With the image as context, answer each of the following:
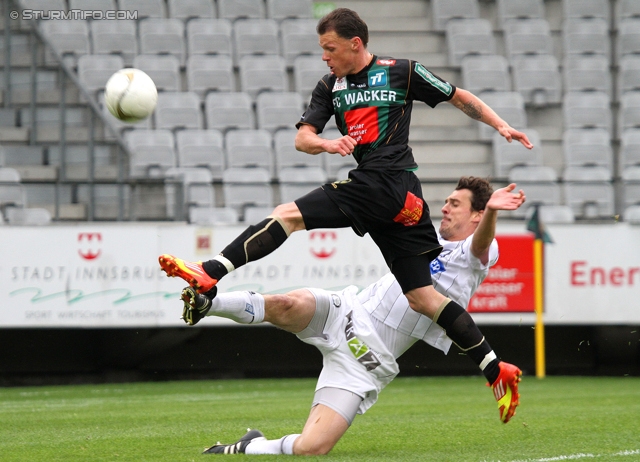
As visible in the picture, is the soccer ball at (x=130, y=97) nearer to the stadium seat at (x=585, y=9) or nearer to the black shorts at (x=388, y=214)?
the black shorts at (x=388, y=214)

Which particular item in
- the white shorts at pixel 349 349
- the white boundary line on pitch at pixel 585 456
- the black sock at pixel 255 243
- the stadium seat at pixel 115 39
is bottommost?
the white boundary line on pitch at pixel 585 456

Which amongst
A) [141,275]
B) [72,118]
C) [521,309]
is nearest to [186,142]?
[72,118]

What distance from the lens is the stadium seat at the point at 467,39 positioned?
1781 cm

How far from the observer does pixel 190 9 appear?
58.7 feet

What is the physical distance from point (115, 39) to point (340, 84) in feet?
39.6

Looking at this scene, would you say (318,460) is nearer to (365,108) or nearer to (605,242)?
(365,108)

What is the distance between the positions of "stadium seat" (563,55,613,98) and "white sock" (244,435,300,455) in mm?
13484

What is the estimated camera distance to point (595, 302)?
12750 millimetres

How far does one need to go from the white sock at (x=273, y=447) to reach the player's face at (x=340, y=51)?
2.23m

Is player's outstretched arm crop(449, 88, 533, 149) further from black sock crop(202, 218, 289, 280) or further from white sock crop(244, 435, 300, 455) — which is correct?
white sock crop(244, 435, 300, 455)

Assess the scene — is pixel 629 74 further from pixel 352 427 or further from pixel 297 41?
pixel 352 427

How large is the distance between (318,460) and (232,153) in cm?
1057

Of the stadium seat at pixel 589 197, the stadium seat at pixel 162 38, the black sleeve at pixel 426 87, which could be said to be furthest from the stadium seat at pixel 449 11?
the black sleeve at pixel 426 87

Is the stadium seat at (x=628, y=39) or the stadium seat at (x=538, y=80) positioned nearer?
the stadium seat at (x=538, y=80)
